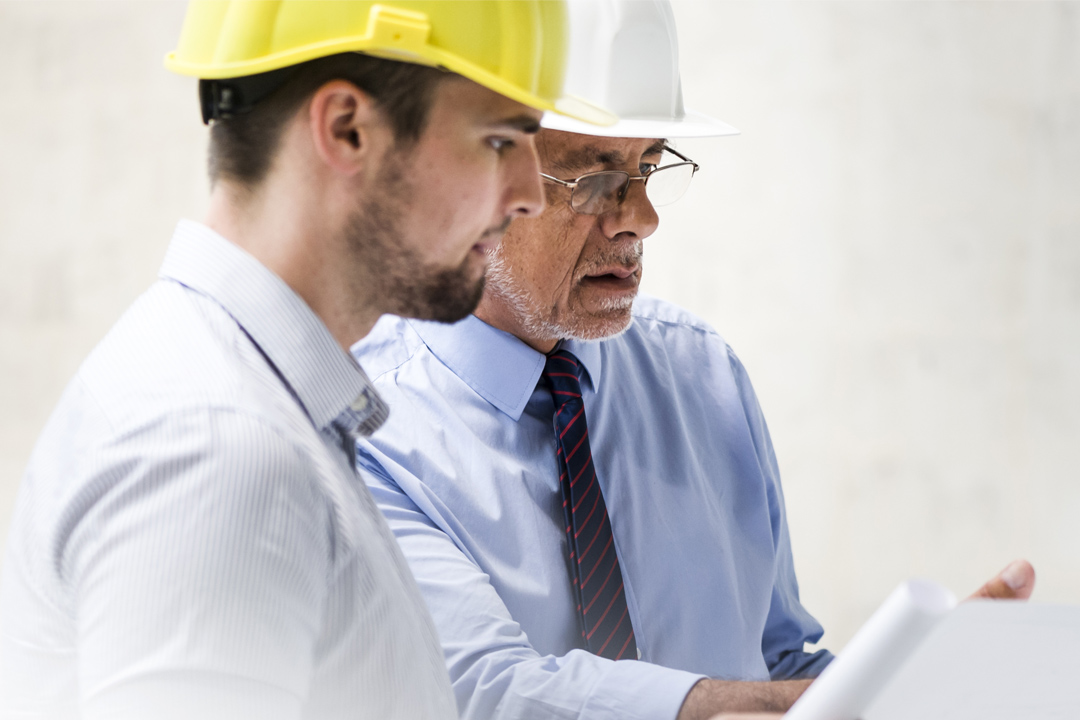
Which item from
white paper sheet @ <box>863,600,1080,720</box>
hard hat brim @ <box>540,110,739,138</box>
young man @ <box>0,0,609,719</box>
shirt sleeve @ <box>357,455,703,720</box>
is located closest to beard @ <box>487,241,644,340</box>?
hard hat brim @ <box>540,110,739,138</box>

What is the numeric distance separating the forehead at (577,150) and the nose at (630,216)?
0.20ft

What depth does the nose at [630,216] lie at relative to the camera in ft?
4.88

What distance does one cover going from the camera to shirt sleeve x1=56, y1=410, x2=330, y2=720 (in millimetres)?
539

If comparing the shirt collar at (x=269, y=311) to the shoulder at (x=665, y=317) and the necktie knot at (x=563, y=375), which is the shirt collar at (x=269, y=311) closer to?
the necktie knot at (x=563, y=375)

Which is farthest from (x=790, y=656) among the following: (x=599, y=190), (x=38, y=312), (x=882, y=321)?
(x=38, y=312)

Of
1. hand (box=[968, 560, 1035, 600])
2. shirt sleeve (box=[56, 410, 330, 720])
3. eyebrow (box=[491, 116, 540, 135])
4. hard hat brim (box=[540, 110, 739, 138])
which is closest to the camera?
shirt sleeve (box=[56, 410, 330, 720])

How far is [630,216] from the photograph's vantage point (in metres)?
1.49

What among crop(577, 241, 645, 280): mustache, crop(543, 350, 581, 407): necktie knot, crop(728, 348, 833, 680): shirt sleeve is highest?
crop(577, 241, 645, 280): mustache

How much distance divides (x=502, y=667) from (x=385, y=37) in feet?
2.49

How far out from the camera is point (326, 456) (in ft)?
2.27

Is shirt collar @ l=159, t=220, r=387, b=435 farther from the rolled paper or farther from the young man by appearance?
the rolled paper

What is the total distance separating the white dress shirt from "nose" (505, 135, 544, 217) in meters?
0.22

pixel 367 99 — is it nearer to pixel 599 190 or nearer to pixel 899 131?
pixel 599 190

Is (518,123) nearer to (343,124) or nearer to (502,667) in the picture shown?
(343,124)
